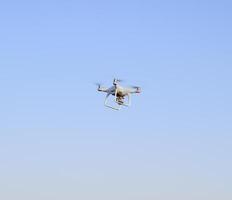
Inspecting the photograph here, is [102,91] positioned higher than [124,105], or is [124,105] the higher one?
[102,91]

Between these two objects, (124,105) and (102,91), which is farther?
(102,91)
